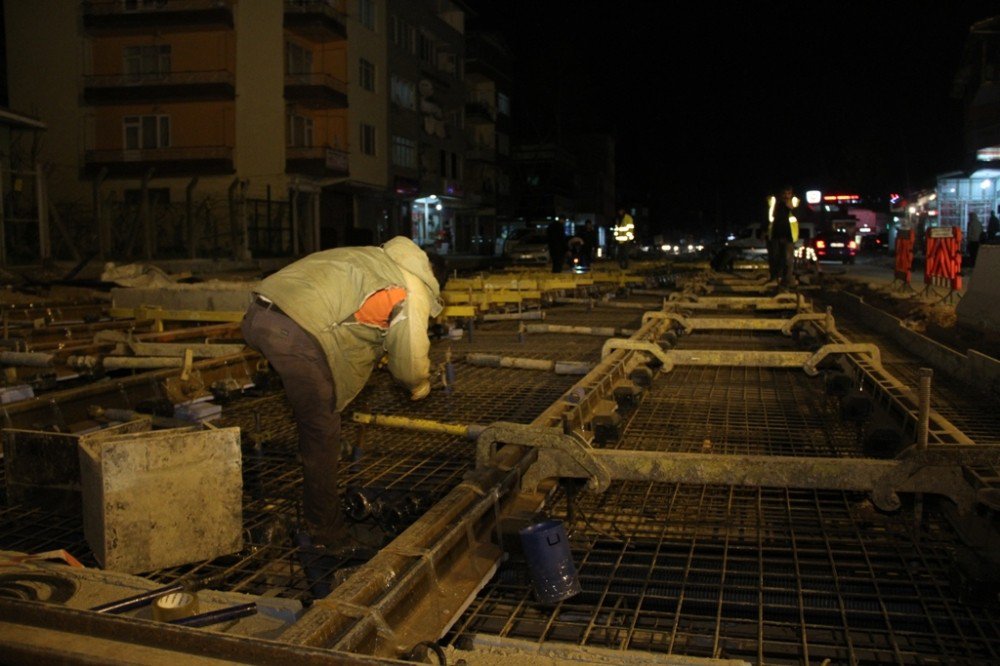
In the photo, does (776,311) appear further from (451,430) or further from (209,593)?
(209,593)

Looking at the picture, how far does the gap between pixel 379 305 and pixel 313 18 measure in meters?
36.3

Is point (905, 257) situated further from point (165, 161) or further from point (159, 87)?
point (159, 87)

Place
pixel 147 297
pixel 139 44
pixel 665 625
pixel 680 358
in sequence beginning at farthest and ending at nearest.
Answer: pixel 139 44 → pixel 147 297 → pixel 680 358 → pixel 665 625

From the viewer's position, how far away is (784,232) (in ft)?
45.2

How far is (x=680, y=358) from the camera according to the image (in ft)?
22.0

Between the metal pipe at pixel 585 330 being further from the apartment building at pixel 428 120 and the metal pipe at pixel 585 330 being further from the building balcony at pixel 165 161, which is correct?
the apartment building at pixel 428 120

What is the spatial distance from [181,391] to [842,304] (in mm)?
11622

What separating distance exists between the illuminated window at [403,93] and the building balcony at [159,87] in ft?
33.1

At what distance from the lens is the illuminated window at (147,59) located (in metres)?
37.3

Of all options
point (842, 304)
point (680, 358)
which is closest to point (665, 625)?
point (680, 358)

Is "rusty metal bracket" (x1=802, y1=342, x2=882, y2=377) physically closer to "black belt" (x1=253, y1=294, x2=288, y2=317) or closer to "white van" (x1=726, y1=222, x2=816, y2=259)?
"black belt" (x1=253, y1=294, x2=288, y2=317)

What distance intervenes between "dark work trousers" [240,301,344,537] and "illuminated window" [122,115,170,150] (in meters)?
36.9

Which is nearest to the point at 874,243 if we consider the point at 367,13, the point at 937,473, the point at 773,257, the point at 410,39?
the point at 410,39

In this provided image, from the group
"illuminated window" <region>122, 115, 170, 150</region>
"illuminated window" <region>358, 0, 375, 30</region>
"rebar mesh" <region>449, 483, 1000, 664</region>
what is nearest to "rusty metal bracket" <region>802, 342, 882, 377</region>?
"rebar mesh" <region>449, 483, 1000, 664</region>
